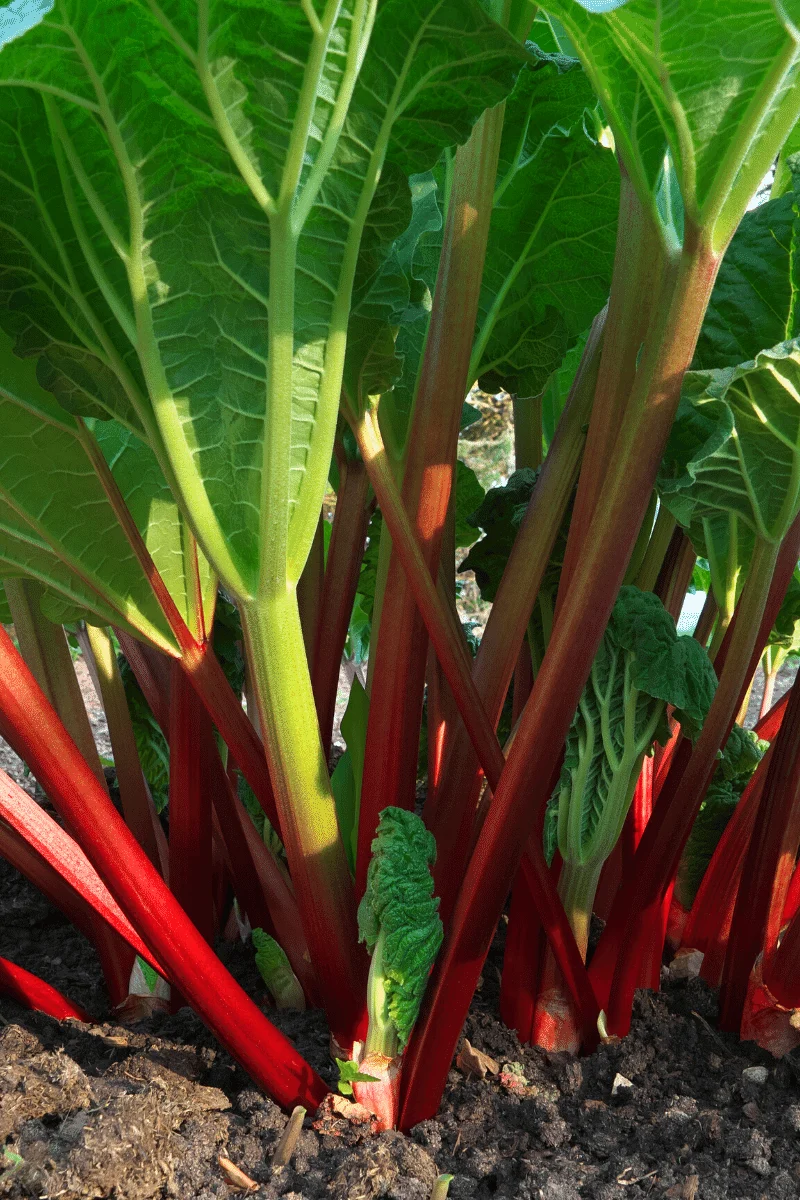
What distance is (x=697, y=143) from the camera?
91cm

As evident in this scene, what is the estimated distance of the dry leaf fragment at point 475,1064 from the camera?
1.26 m

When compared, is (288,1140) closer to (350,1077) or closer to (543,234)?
(350,1077)

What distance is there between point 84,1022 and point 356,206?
1.12 metres

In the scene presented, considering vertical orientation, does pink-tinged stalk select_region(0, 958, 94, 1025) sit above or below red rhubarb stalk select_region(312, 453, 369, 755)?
below

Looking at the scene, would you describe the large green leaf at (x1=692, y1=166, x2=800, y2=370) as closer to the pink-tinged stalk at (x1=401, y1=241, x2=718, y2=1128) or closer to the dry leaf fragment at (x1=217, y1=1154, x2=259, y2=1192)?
the pink-tinged stalk at (x1=401, y1=241, x2=718, y2=1128)

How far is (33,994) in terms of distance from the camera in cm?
133

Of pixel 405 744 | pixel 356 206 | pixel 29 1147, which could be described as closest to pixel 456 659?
pixel 405 744

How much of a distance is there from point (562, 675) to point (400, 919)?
33cm

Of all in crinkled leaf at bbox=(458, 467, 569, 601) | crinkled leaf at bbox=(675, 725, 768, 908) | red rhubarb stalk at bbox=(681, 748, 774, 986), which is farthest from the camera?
crinkled leaf at bbox=(675, 725, 768, 908)

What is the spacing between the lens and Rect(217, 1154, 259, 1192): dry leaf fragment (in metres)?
1.01

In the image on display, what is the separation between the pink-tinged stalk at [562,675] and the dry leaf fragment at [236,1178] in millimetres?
230

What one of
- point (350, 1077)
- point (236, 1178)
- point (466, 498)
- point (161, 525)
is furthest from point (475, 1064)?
point (466, 498)

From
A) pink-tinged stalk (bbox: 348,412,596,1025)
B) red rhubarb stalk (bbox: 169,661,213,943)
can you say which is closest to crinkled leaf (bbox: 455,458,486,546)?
pink-tinged stalk (bbox: 348,412,596,1025)

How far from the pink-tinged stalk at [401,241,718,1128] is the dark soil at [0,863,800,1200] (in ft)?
0.38
